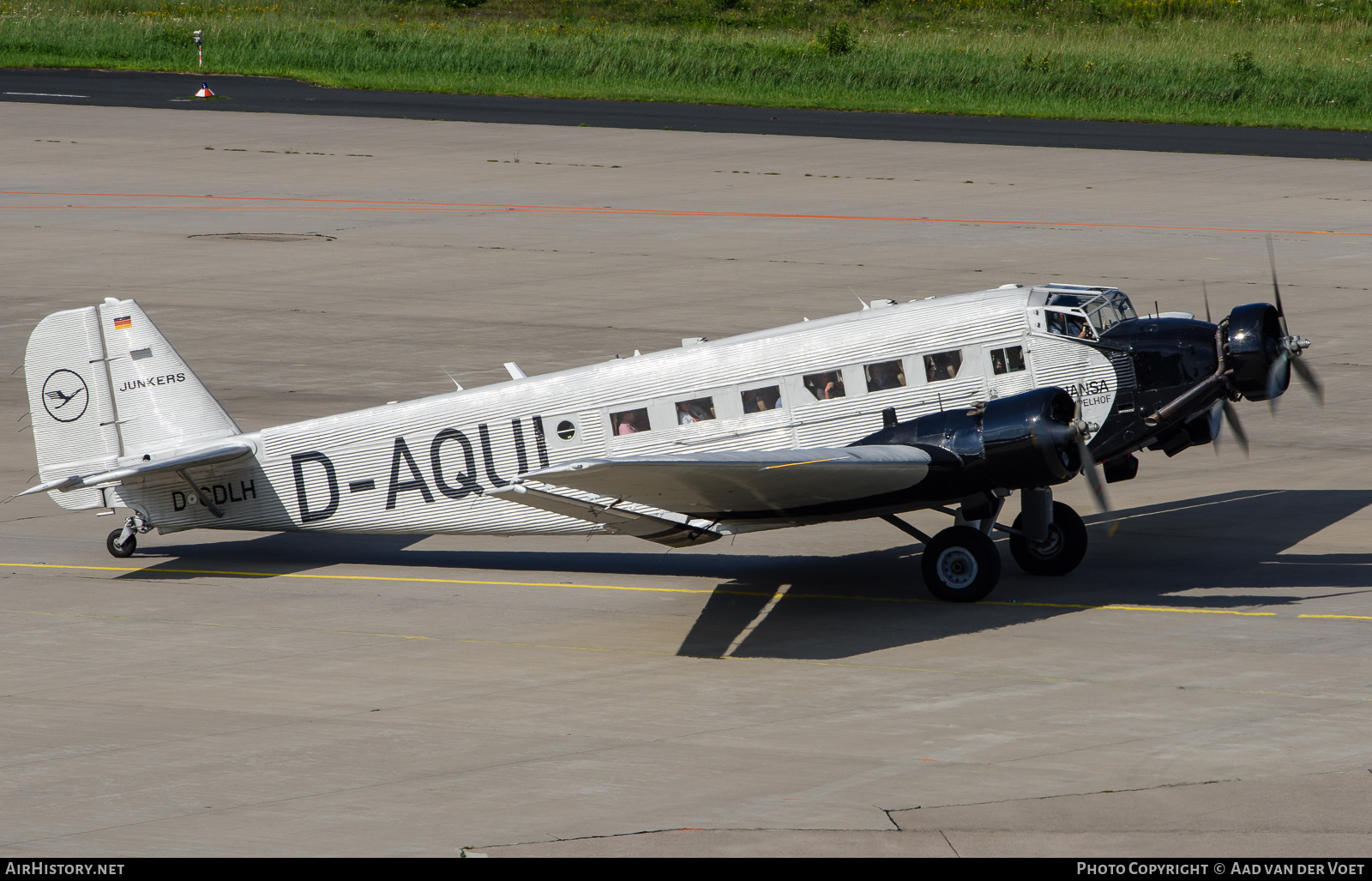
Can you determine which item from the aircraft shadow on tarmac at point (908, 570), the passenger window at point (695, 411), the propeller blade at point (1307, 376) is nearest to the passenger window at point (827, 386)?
the passenger window at point (695, 411)

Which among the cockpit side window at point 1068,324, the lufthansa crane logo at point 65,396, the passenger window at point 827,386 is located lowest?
the passenger window at point 827,386

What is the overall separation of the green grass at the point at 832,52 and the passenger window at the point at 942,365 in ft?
153

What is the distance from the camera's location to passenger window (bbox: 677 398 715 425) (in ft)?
64.7

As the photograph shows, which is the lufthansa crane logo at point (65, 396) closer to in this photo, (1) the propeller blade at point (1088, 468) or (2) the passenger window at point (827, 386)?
(2) the passenger window at point (827, 386)

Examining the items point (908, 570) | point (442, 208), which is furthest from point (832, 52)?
point (908, 570)

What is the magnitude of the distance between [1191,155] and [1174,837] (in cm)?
4624

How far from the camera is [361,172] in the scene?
2144 inches

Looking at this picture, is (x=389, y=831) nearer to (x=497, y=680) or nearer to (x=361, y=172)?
(x=497, y=680)

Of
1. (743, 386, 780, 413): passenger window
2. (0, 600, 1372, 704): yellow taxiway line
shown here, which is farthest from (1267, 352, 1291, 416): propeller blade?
(743, 386, 780, 413): passenger window

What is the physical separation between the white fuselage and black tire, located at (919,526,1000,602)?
1.51 metres

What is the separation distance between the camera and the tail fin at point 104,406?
21297 millimetres

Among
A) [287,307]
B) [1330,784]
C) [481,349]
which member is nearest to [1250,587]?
[1330,784]

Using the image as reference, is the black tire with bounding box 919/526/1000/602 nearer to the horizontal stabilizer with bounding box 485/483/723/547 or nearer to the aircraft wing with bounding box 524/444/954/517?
the aircraft wing with bounding box 524/444/954/517

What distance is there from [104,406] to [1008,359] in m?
11.4
